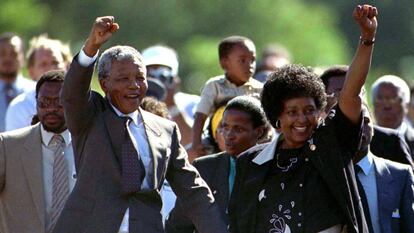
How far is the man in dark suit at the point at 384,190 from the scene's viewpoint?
1089 cm

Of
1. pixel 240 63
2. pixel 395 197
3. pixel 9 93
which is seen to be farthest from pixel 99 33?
pixel 9 93

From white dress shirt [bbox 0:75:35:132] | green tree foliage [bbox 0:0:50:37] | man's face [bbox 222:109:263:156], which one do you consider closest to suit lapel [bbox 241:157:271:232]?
man's face [bbox 222:109:263:156]

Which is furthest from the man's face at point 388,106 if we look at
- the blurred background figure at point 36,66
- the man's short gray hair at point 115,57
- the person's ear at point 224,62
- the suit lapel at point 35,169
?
the man's short gray hair at point 115,57

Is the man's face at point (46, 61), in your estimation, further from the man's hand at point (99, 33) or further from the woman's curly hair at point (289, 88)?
the man's hand at point (99, 33)

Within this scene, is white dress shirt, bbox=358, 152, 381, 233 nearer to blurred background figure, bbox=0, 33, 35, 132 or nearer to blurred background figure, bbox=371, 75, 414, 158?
blurred background figure, bbox=371, 75, 414, 158

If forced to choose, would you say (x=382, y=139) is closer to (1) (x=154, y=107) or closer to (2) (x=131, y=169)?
(1) (x=154, y=107)

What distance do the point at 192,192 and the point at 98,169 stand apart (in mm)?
719

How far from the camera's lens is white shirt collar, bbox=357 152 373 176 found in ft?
36.1

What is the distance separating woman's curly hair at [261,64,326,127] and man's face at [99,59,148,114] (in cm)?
80

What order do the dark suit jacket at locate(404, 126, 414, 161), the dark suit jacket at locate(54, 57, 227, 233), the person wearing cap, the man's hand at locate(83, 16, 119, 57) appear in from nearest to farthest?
1. the man's hand at locate(83, 16, 119, 57)
2. the dark suit jacket at locate(54, 57, 227, 233)
3. the dark suit jacket at locate(404, 126, 414, 161)
4. the person wearing cap

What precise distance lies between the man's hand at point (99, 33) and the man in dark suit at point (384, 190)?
185 centimetres

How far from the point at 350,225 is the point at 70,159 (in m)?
2.64

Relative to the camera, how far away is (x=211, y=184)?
1165cm

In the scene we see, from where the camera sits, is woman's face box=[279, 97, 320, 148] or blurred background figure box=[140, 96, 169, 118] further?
blurred background figure box=[140, 96, 169, 118]
